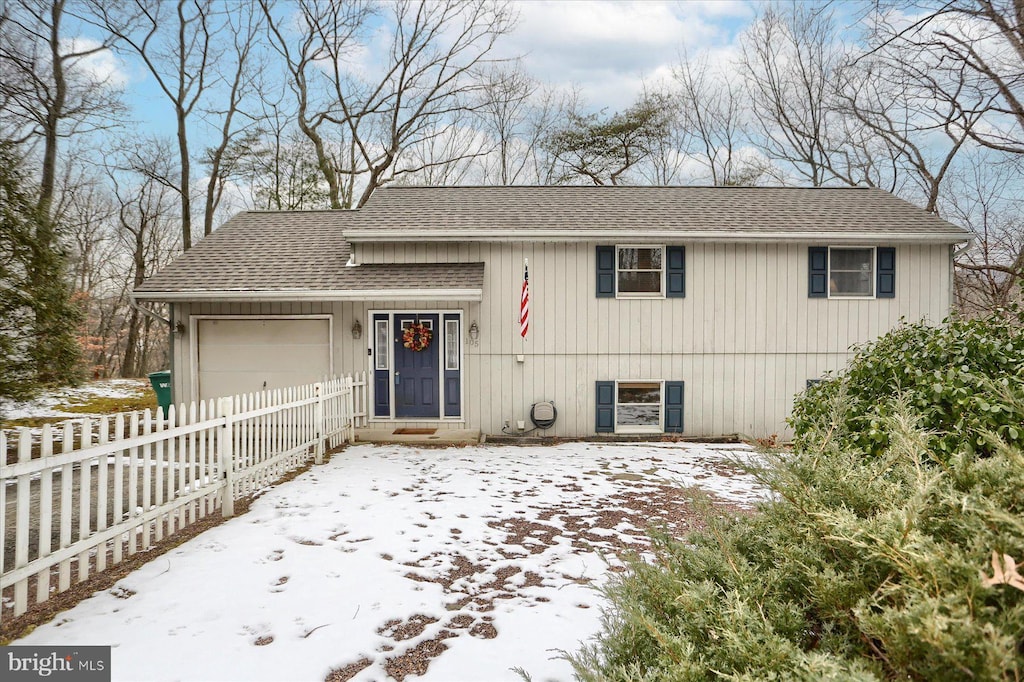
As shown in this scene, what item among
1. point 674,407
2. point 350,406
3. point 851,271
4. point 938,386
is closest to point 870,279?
point 851,271

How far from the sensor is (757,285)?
10.4 metres

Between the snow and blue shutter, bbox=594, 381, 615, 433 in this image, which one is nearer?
blue shutter, bbox=594, 381, 615, 433

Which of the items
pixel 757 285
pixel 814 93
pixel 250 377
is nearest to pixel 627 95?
pixel 814 93

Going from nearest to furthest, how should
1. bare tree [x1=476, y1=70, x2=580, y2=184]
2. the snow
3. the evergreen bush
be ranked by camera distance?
the evergreen bush < the snow < bare tree [x1=476, y1=70, x2=580, y2=184]

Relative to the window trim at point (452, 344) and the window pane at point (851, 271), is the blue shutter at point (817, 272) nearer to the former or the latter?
the window pane at point (851, 271)

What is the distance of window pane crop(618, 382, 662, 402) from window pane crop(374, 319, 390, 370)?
14.5 feet

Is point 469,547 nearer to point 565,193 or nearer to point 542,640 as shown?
point 542,640

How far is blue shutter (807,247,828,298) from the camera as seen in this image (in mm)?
10398

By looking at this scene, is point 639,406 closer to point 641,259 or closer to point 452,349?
point 641,259

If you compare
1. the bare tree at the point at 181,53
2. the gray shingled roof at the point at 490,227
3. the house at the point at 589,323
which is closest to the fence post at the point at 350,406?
the house at the point at 589,323

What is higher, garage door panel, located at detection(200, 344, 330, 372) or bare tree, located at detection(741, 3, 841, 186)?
bare tree, located at detection(741, 3, 841, 186)

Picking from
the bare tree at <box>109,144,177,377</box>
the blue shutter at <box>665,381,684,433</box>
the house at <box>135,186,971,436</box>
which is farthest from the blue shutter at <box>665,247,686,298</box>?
the bare tree at <box>109,144,177,377</box>

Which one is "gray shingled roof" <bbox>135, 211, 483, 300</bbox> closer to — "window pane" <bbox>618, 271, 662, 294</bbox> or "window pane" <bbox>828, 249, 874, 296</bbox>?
"window pane" <bbox>618, 271, 662, 294</bbox>

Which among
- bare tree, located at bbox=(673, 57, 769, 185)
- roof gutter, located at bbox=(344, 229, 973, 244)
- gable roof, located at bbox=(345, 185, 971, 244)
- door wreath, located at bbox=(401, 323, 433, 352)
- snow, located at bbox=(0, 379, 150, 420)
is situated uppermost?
bare tree, located at bbox=(673, 57, 769, 185)
